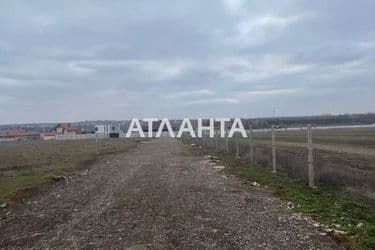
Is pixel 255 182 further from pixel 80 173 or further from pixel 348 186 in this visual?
pixel 80 173

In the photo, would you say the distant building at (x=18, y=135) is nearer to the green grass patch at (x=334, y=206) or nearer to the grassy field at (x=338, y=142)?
the grassy field at (x=338, y=142)

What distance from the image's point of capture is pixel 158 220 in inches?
390

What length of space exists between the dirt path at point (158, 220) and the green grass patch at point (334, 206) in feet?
1.44

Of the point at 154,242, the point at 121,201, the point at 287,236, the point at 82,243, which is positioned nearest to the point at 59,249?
the point at 82,243

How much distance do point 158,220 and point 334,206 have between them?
382 centimetres

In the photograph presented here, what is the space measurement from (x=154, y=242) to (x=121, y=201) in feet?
15.5

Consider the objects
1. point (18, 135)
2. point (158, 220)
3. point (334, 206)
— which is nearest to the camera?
point (158, 220)

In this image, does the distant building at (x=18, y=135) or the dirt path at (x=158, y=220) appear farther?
the distant building at (x=18, y=135)

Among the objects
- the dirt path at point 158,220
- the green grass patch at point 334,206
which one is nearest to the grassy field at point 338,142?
the green grass patch at point 334,206

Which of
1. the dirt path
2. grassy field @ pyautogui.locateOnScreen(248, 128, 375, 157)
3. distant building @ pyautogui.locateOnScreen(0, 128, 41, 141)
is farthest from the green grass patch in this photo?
distant building @ pyautogui.locateOnScreen(0, 128, 41, 141)

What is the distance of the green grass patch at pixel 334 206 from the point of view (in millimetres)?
8102

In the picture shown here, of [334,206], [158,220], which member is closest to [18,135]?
[158,220]

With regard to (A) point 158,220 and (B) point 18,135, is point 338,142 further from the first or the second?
(B) point 18,135

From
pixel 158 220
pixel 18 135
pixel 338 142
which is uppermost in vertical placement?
pixel 158 220
